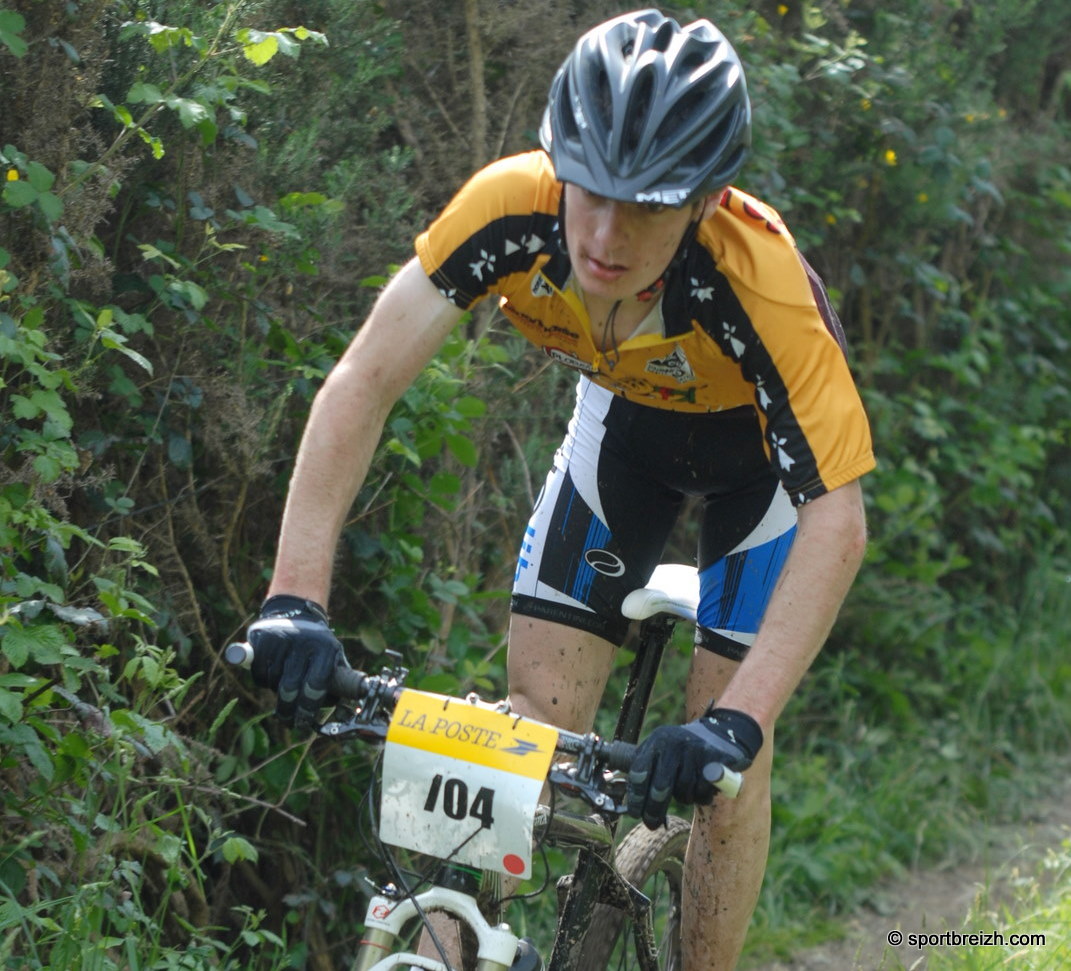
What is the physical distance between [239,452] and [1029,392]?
16.1ft

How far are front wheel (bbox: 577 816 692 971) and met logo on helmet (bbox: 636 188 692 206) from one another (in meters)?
1.32

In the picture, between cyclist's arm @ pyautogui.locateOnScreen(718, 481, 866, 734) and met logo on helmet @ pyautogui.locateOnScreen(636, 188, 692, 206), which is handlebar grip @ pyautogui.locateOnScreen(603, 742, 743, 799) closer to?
cyclist's arm @ pyautogui.locateOnScreen(718, 481, 866, 734)

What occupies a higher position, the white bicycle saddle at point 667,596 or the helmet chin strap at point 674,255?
the helmet chin strap at point 674,255

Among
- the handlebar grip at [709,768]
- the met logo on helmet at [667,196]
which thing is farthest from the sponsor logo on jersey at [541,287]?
the handlebar grip at [709,768]

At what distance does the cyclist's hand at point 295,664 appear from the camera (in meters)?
2.10

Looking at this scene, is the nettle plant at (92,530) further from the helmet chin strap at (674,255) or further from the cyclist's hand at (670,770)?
the cyclist's hand at (670,770)

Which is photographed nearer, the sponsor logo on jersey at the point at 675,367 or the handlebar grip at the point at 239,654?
the handlebar grip at the point at 239,654

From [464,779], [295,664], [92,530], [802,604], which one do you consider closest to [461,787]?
[464,779]

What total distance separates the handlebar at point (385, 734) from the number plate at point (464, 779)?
0.04 meters

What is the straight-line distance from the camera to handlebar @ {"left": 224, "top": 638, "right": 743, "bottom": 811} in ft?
6.78

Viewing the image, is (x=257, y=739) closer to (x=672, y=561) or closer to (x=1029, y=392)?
(x=672, y=561)

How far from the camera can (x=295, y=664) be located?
6.89 ft

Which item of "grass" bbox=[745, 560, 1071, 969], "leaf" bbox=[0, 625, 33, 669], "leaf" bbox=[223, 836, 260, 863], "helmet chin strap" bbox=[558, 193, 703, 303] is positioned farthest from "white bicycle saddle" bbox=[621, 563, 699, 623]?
"grass" bbox=[745, 560, 1071, 969]

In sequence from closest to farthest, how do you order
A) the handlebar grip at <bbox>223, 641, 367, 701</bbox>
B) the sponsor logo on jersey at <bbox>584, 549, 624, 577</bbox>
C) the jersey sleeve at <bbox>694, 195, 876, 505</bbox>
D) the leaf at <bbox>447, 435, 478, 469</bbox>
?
the handlebar grip at <bbox>223, 641, 367, 701</bbox> → the jersey sleeve at <bbox>694, 195, 876, 505</bbox> → the sponsor logo on jersey at <bbox>584, 549, 624, 577</bbox> → the leaf at <bbox>447, 435, 478, 469</bbox>
